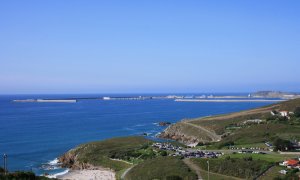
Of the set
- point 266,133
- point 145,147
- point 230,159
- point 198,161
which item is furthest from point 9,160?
point 266,133

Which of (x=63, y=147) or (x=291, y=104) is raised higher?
(x=291, y=104)

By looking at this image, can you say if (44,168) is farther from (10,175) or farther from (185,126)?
(185,126)

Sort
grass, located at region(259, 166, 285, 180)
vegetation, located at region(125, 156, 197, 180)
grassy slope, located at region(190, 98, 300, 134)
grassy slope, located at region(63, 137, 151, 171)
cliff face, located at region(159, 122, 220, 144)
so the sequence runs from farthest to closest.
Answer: grassy slope, located at region(190, 98, 300, 134)
cliff face, located at region(159, 122, 220, 144)
grassy slope, located at region(63, 137, 151, 171)
vegetation, located at region(125, 156, 197, 180)
grass, located at region(259, 166, 285, 180)

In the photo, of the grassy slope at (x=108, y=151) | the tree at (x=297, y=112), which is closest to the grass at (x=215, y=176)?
the grassy slope at (x=108, y=151)

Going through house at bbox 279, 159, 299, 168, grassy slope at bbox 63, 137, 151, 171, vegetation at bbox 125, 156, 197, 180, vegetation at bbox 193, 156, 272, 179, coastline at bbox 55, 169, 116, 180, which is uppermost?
house at bbox 279, 159, 299, 168

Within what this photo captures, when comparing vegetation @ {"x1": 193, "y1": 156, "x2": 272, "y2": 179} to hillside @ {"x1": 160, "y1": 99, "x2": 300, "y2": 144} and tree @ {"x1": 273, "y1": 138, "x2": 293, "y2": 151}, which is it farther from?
hillside @ {"x1": 160, "y1": 99, "x2": 300, "y2": 144}

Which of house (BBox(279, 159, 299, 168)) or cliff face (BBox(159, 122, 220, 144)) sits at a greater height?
house (BBox(279, 159, 299, 168))

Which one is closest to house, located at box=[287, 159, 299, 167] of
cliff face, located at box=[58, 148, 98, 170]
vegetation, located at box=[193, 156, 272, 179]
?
vegetation, located at box=[193, 156, 272, 179]

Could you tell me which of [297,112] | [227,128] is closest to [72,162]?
[227,128]
